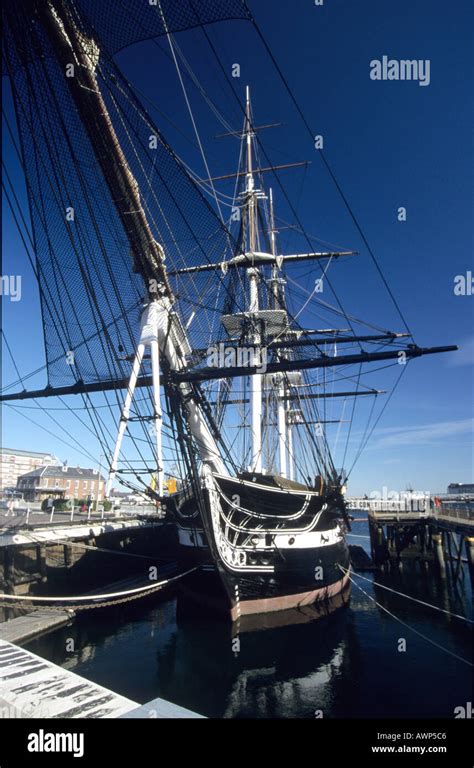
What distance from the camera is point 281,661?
1107 centimetres

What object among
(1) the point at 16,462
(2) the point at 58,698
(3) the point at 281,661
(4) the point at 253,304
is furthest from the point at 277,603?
(1) the point at 16,462

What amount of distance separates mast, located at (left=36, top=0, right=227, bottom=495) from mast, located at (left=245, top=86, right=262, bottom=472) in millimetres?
4717

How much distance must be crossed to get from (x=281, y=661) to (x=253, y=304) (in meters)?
17.3

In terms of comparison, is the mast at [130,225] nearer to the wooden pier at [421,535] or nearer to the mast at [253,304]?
the mast at [253,304]

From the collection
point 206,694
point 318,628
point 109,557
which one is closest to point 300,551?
point 318,628

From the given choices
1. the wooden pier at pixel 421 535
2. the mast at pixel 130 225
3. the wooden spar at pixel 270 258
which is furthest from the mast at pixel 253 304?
the wooden pier at pixel 421 535

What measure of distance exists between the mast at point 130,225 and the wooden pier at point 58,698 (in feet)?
16.2

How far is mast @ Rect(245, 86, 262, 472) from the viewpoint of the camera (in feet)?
Result: 64.5

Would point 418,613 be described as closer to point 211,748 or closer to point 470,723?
point 470,723

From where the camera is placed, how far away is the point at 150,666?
10.6 m

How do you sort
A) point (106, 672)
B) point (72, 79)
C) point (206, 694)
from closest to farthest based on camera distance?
1. point (72, 79)
2. point (206, 694)
3. point (106, 672)

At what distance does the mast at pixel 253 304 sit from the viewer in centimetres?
1966

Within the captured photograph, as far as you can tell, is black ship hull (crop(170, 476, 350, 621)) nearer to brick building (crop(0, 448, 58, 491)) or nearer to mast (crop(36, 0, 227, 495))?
mast (crop(36, 0, 227, 495))

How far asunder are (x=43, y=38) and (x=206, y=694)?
13501 millimetres
